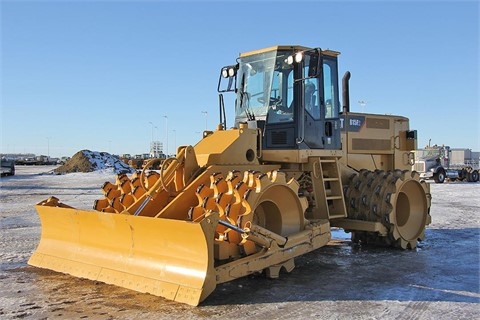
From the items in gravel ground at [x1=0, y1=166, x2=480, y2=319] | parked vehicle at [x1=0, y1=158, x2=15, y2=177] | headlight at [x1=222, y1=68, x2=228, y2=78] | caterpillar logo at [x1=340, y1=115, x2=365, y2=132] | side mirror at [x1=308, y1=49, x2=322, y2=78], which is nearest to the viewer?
gravel ground at [x1=0, y1=166, x2=480, y2=319]

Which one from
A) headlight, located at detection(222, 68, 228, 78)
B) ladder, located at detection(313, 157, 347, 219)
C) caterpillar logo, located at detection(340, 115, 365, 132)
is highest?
headlight, located at detection(222, 68, 228, 78)

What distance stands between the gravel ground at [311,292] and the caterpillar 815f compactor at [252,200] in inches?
Answer: 8.9

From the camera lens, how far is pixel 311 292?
6051mm

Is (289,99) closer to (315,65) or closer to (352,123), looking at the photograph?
(315,65)

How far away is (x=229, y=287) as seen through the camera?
6266 millimetres

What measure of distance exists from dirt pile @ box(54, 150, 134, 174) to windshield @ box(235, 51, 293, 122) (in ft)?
116

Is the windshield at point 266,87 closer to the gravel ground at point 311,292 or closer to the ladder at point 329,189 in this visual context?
the ladder at point 329,189

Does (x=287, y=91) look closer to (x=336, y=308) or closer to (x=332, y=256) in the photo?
(x=332, y=256)

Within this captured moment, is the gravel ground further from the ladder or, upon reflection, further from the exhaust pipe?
the exhaust pipe

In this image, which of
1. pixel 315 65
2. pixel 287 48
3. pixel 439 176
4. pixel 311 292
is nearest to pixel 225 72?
pixel 287 48

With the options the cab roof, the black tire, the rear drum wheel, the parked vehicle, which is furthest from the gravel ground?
the parked vehicle

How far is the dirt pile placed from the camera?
44250 millimetres

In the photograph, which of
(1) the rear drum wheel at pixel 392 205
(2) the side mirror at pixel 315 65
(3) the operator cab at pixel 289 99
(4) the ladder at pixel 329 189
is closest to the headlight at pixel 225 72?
(3) the operator cab at pixel 289 99

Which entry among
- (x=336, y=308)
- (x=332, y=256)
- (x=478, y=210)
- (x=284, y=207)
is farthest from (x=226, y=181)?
(x=478, y=210)
